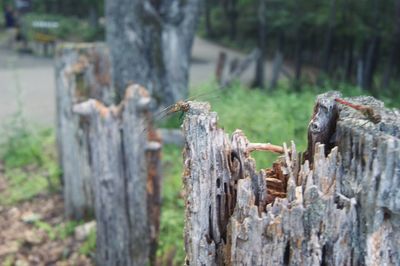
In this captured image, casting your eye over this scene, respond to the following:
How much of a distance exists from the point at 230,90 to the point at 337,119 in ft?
28.3

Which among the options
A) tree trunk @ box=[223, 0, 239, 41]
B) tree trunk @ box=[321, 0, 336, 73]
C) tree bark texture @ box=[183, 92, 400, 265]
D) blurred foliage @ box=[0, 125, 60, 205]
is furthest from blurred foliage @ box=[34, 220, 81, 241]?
tree trunk @ box=[223, 0, 239, 41]

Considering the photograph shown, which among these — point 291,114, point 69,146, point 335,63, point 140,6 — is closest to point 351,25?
point 335,63

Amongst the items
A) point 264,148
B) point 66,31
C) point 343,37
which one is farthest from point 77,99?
point 66,31

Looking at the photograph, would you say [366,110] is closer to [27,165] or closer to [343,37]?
[27,165]

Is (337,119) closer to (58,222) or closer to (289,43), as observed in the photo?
(58,222)

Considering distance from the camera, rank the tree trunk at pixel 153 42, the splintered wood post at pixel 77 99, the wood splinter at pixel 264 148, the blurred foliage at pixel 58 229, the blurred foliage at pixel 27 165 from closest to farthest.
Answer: the wood splinter at pixel 264 148 < the blurred foliage at pixel 58 229 < the splintered wood post at pixel 77 99 < the blurred foliage at pixel 27 165 < the tree trunk at pixel 153 42

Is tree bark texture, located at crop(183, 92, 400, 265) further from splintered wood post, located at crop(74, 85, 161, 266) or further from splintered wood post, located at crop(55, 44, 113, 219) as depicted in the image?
splintered wood post, located at crop(55, 44, 113, 219)

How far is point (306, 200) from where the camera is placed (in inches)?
59.9

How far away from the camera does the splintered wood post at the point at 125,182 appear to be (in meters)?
Result: 4.18

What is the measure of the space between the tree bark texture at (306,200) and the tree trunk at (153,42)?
7.56 meters

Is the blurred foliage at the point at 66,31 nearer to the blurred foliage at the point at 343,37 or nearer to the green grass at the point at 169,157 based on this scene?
the blurred foliage at the point at 343,37

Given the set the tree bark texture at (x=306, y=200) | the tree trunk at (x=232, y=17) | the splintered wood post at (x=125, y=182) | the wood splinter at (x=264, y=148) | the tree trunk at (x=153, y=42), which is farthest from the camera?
the tree trunk at (x=232, y=17)

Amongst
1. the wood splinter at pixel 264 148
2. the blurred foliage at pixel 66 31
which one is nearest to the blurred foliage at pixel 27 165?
the wood splinter at pixel 264 148

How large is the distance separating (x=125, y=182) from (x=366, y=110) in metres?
2.87
